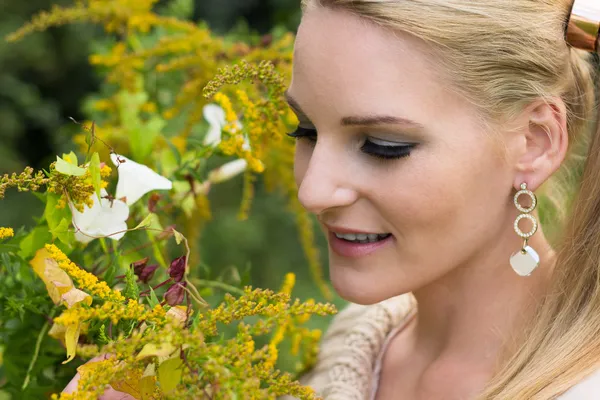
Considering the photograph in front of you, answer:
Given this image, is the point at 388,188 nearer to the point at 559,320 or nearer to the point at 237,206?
the point at 559,320

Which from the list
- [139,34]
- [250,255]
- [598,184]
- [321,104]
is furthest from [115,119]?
[598,184]

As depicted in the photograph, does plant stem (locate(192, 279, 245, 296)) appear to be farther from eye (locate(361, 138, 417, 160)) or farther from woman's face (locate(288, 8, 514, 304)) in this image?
eye (locate(361, 138, 417, 160))

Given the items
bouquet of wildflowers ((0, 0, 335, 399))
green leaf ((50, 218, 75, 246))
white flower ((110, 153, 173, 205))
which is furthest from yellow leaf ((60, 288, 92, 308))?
white flower ((110, 153, 173, 205))

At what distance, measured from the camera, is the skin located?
3.38ft

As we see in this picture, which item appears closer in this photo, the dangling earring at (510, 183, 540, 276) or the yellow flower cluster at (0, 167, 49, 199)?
the yellow flower cluster at (0, 167, 49, 199)

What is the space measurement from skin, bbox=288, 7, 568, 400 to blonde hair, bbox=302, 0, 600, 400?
0.02 meters

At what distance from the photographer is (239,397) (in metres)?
0.72

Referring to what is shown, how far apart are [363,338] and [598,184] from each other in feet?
1.63

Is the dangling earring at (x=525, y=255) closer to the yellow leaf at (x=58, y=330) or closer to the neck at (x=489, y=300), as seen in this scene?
the neck at (x=489, y=300)

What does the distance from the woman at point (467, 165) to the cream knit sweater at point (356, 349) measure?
15 cm

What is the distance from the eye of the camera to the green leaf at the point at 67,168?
86 centimetres

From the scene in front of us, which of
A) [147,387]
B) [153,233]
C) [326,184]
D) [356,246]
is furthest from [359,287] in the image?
[147,387]

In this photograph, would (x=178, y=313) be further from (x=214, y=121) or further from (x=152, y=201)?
(x=214, y=121)

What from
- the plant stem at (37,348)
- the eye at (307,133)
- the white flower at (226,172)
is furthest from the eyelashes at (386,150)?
the plant stem at (37,348)
